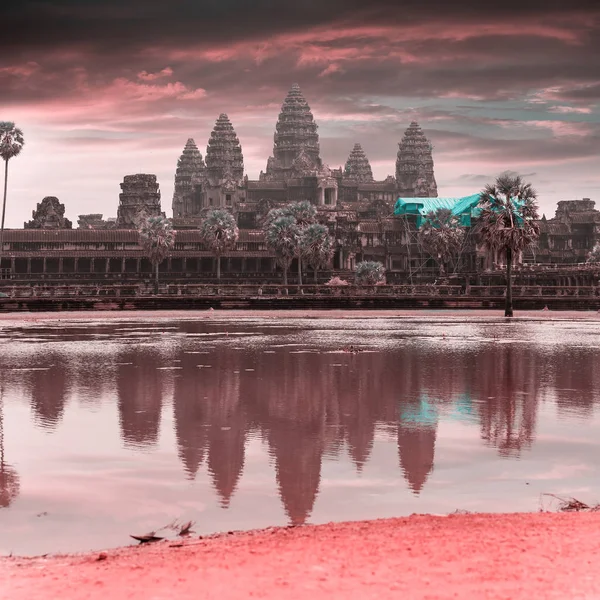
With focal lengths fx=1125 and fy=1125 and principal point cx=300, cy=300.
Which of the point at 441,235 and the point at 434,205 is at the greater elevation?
the point at 434,205

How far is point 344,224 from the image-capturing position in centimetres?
15562

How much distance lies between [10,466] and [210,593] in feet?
26.7

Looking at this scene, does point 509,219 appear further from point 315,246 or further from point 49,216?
point 49,216

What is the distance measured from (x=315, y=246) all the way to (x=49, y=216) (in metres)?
67.6

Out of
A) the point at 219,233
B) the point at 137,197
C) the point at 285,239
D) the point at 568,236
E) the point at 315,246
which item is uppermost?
the point at 137,197

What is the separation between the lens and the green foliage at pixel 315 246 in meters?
128

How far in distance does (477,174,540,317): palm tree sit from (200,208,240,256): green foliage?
6255 centimetres

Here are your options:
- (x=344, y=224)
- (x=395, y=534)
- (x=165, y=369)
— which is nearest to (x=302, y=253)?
(x=344, y=224)

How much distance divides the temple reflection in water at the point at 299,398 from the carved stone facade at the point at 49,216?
143117 mm

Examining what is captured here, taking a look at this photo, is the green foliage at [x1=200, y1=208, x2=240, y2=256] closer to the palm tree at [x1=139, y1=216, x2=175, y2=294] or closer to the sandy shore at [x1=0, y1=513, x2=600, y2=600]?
the palm tree at [x1=139, y1=216, x2=175, y2=294]

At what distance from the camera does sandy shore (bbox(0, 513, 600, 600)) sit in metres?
9.88

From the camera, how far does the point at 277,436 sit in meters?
19.9

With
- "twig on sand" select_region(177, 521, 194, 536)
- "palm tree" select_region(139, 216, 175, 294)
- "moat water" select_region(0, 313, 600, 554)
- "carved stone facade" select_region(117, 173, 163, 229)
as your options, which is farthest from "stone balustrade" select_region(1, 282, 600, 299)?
"carved stone facade" select_region(117, 173, 163, 229)

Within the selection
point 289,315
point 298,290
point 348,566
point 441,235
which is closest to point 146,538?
point 348,566
